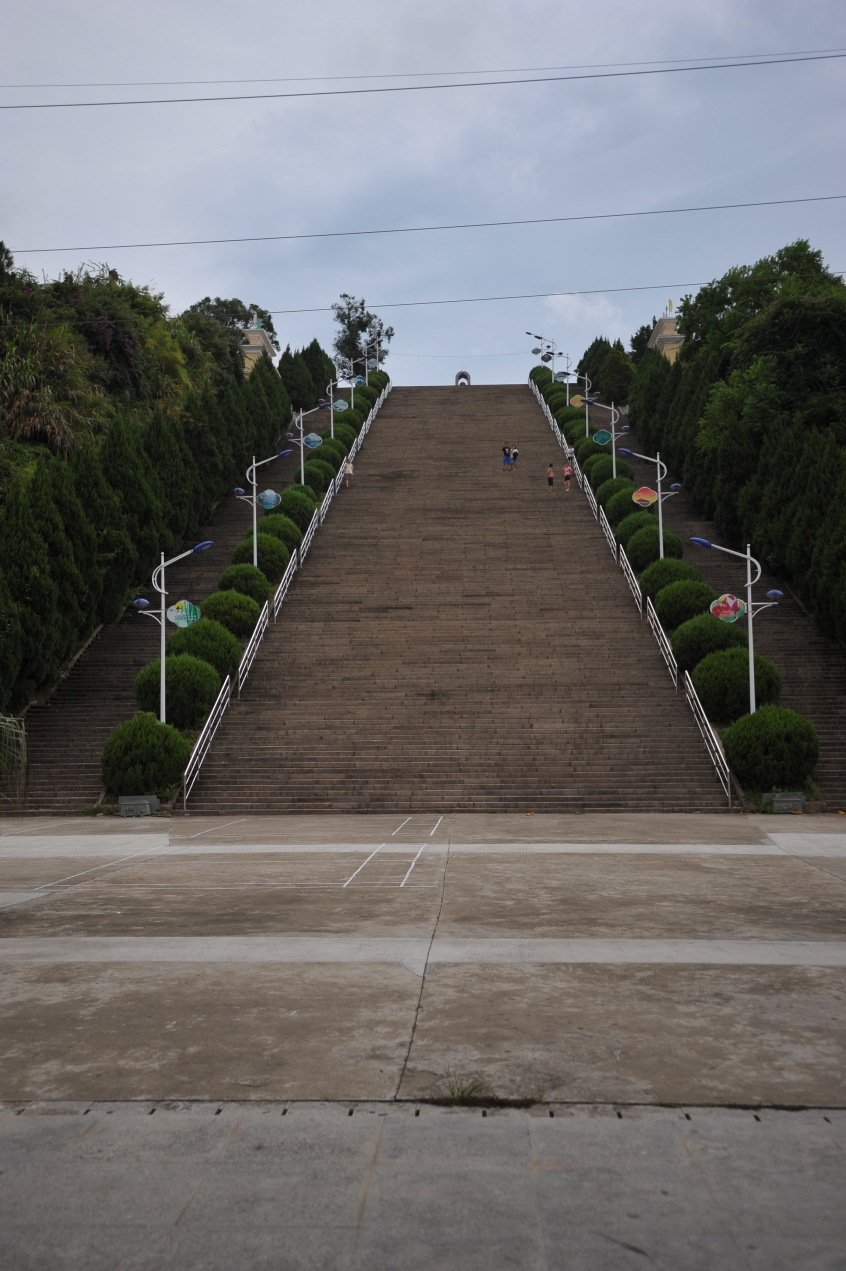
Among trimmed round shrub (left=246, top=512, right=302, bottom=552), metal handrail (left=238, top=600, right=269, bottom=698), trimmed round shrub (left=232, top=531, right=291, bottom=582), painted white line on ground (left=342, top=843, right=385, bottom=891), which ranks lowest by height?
painted white line on ground (left=342, top=843, right=385, bottom=891)

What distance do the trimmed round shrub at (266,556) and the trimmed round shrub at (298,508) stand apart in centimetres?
409

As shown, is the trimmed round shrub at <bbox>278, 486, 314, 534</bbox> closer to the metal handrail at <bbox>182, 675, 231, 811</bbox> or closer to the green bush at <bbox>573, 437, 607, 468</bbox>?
the metal handrail at <bbox>182, 675, 231, 811</bbox>

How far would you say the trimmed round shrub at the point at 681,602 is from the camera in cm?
Answer: 2709

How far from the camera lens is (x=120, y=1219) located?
3.80 metres

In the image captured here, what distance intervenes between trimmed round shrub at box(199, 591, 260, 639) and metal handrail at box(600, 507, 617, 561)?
12.8 metres

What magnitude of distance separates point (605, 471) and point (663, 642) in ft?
56.0

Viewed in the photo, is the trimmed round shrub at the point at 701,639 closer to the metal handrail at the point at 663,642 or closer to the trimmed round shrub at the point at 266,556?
the metal handrail at the point at 663,642

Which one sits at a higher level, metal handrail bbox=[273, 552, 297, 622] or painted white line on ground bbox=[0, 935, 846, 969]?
metal handrail bbox=[273, 552, 297, 622]

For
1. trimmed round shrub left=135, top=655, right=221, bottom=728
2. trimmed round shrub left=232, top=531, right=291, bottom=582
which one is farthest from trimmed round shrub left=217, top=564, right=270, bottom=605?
trimmed round shrub left=135, top=655, right=221, bottom=728

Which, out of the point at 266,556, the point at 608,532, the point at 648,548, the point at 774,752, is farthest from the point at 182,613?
the point at 608,532

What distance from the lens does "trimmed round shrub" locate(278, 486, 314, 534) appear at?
37.2 m

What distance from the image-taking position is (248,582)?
3000 centimetres

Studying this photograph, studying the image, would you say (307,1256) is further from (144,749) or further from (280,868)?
(144,749)

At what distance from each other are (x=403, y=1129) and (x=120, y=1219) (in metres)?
1.28
